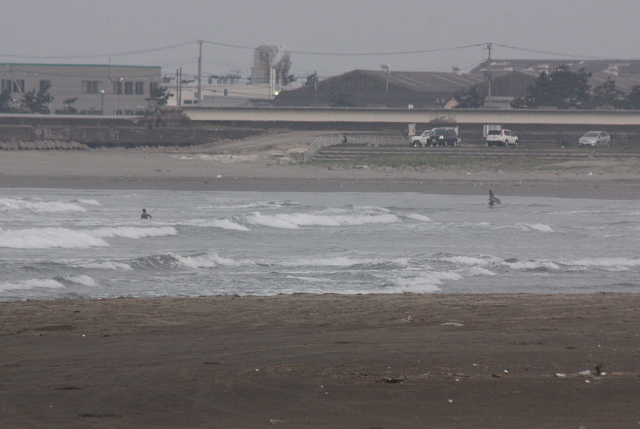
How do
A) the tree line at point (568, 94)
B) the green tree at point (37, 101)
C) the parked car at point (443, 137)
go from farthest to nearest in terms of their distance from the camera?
the green tree at point (37, 101)
the tree line at point (568, 94)
the parked car at point (443, 137)

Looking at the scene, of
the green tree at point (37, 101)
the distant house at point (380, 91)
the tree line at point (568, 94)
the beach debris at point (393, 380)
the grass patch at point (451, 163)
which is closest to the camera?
the beach debris at point (393, 380)

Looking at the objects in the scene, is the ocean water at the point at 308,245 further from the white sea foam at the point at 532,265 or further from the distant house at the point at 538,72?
the distant house at the point at 538,72

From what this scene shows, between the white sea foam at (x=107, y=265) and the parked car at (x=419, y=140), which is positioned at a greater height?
the parked car at (x=419, y=140)

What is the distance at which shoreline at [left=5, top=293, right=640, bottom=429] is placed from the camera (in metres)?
5.14

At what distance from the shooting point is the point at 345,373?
6.20 meters

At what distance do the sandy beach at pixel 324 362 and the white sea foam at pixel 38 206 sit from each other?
1838cm

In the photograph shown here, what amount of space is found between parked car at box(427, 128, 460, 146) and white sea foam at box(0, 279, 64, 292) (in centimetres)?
3885

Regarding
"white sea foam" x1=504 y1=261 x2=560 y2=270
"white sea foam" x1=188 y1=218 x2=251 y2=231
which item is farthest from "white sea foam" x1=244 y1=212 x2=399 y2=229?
"white sea foam" x1=504 y1=261 x2=560 y2=270

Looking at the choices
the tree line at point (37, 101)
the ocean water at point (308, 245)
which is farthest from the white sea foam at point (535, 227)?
the tree line at point (37, 101)

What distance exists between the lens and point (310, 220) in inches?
1019

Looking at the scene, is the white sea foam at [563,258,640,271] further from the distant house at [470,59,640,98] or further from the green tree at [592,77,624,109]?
the distant house at [470,59,640,98]

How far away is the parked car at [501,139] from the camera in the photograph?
51.5m

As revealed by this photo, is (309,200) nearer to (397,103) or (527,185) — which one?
(527,185)

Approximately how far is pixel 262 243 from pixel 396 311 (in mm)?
11794
